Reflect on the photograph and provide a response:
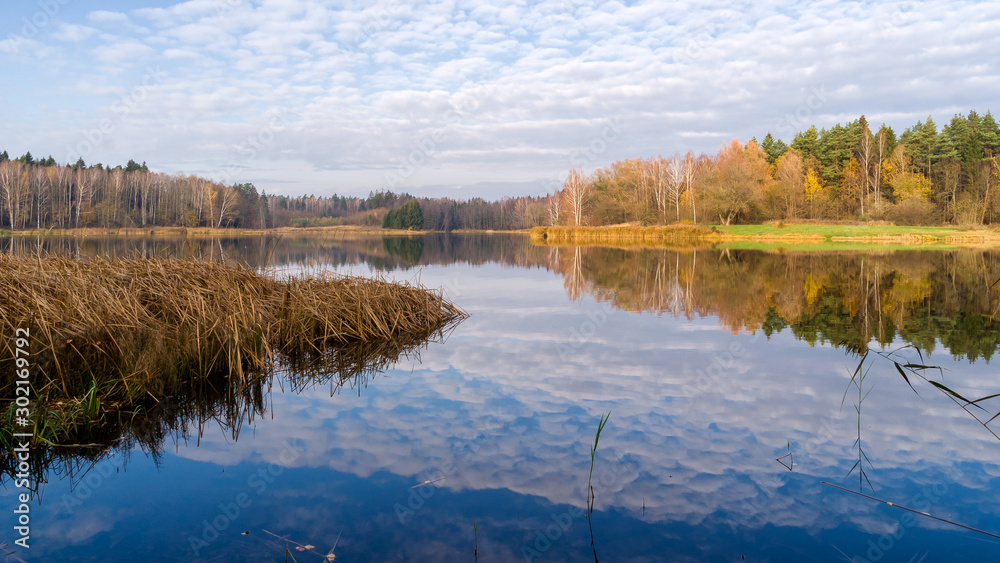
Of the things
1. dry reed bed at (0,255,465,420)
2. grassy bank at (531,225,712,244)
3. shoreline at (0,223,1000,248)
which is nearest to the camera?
dry reed bed at (0,255,465,420)

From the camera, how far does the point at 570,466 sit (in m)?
4.25

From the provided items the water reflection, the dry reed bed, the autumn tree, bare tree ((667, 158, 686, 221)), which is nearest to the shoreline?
the autumn tree

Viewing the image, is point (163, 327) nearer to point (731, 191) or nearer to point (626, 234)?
point (626, 234)

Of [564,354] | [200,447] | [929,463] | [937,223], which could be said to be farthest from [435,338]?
A: [937,223]

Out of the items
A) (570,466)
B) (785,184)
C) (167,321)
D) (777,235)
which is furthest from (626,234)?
(570,466)

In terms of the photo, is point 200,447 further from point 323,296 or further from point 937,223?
point 937,223

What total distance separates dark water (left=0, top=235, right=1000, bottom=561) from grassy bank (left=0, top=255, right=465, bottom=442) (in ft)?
2.23

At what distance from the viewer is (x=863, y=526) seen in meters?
3.43

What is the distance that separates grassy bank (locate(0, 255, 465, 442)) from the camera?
4.96 m

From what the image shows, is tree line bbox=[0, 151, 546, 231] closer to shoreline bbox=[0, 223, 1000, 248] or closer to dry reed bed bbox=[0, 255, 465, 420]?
shoreline bbox=[0, 223, 1000, 248]

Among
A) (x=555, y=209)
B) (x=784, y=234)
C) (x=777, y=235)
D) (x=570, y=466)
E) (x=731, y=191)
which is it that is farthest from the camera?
(x=555, y=209)

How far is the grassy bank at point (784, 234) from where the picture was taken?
133 ft

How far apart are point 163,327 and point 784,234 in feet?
159

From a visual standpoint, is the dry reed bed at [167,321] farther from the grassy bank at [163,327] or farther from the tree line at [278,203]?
the tree line at [278,203]
